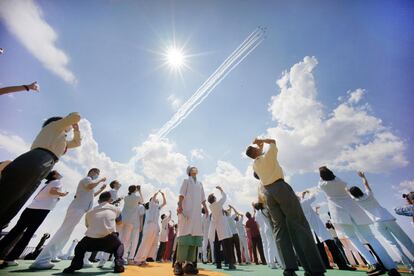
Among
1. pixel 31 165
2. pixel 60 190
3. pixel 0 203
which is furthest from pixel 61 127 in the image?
pixel 60 190

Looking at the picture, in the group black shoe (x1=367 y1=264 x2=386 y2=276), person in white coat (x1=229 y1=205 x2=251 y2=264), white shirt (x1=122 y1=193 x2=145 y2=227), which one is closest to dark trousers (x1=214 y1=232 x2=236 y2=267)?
white shirt (x1=122 y1=193 x2=145 y2=227)

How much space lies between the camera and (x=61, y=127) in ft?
10.4

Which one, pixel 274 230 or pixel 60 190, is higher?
pixel 60 190

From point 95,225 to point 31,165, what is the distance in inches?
89.1

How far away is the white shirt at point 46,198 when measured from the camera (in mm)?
4555

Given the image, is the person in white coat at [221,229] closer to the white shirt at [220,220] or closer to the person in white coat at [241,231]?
the white shirt at [220,220]

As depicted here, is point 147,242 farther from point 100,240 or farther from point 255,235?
point 255,235

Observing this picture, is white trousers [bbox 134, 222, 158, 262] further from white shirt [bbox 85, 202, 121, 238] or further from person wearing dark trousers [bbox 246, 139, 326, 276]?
person wearing dark trousers [bbox 246, 139, 326, 276]

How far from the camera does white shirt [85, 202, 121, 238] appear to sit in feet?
13.4

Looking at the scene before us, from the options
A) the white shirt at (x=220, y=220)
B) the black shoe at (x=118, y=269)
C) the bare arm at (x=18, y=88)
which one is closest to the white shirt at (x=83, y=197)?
the black shoe at (x=118, y=269)

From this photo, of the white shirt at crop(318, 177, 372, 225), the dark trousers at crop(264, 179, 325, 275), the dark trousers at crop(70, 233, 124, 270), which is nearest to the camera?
the dark trousers at crop(264, 179, 325, 275)

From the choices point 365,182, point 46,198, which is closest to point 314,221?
point 365,182

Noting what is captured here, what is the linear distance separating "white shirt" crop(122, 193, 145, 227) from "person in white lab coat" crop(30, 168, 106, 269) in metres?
1.53

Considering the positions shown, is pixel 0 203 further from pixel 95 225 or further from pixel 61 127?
pixel 95 225
